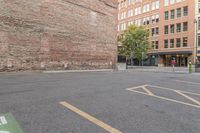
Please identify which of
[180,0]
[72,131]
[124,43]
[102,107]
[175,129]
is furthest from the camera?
[180,0]

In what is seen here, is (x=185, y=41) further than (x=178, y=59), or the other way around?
(x=178, y=59)

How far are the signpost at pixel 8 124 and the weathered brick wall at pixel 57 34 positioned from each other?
13.0 meters

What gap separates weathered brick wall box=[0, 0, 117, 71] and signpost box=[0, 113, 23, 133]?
13.0 meters

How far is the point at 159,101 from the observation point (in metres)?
6.68

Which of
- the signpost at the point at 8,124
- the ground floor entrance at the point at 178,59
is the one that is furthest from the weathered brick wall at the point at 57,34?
the ground floor entrance at the point at 178,59

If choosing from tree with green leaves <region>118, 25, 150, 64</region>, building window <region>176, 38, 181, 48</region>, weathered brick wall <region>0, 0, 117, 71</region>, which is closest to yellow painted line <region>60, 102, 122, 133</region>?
weathered brick wall <region>0, 0, 117, 71</region>

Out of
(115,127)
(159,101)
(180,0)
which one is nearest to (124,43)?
(180,0)

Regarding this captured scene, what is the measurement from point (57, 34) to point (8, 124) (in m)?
16.7

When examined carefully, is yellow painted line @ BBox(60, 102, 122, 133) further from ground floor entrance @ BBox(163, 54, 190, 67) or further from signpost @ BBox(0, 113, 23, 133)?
ground floor entrance @ BBox(163, 54, 190, 67)

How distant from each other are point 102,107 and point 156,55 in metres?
50.4

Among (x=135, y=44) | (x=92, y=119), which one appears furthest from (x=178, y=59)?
(x=92, y=119)

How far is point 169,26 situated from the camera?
50594mm

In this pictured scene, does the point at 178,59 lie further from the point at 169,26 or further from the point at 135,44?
the point at 135,44

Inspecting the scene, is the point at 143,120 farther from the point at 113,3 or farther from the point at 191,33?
the point at 191,33
